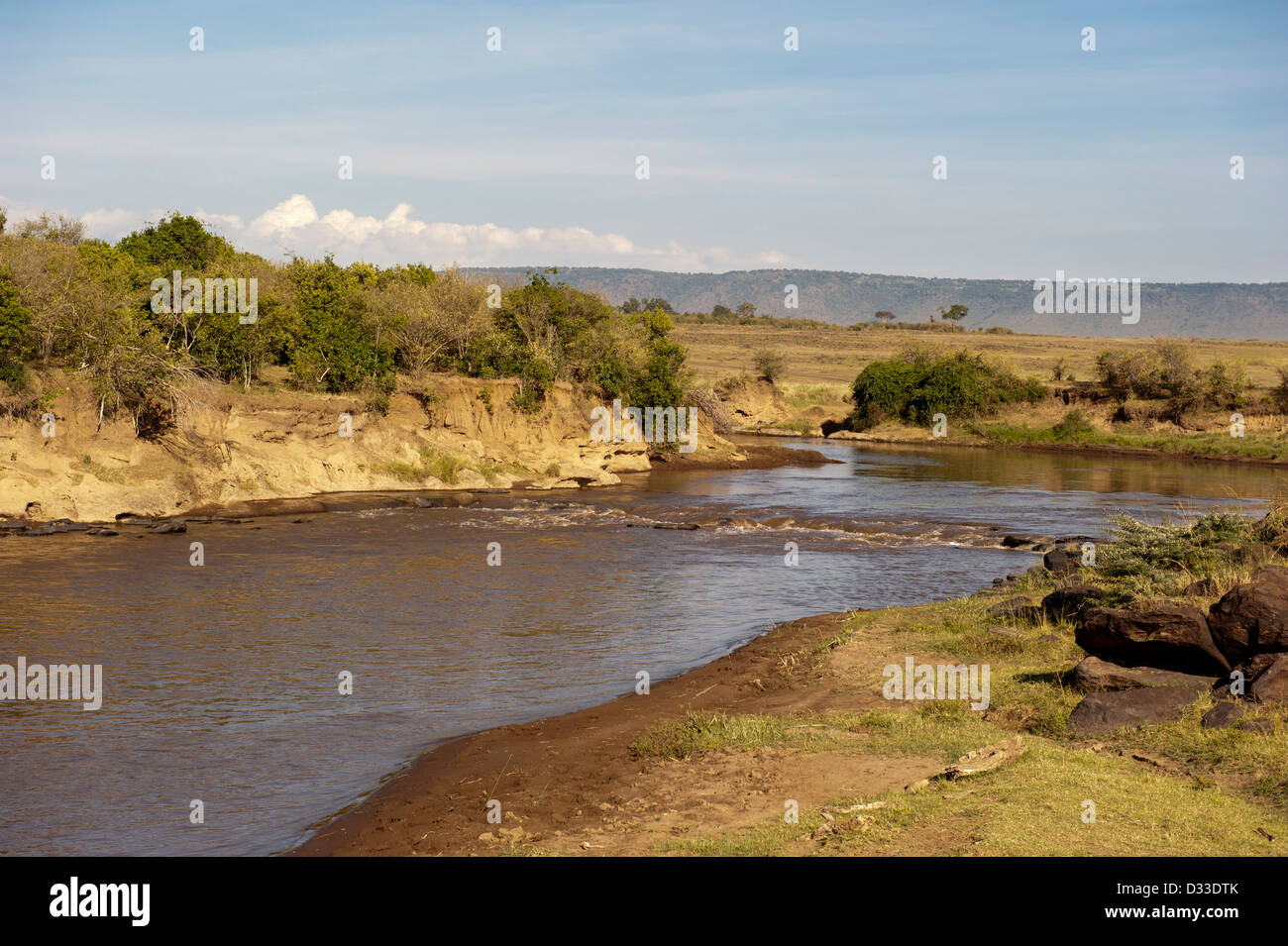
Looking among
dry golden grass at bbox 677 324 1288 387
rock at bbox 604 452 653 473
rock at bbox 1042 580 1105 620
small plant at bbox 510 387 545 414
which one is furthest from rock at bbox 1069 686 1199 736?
dry golden grass at bbox 677 324 1288 387

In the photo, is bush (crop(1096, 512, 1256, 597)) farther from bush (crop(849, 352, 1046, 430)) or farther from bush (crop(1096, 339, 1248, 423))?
bush (crop(849, 352, 1046, 430))

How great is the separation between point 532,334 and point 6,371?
21331 mm

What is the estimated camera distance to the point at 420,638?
16.3 m

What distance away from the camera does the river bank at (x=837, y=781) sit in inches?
289

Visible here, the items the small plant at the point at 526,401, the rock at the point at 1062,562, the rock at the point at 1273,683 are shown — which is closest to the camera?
the rock at the point at 1273,683

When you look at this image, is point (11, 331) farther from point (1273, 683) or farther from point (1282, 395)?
point (1282, 395)

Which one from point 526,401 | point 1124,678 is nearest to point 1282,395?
point 526,401

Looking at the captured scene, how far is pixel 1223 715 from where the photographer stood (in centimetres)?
927

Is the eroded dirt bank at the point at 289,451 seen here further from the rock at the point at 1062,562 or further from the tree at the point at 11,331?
the rock at the point at 1062,562

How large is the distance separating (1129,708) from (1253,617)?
1595mm

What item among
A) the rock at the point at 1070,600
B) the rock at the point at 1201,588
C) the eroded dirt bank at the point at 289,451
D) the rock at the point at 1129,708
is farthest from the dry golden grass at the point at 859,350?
the rock at the point at 1129,708

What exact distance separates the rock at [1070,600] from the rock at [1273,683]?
3908 millimetres
